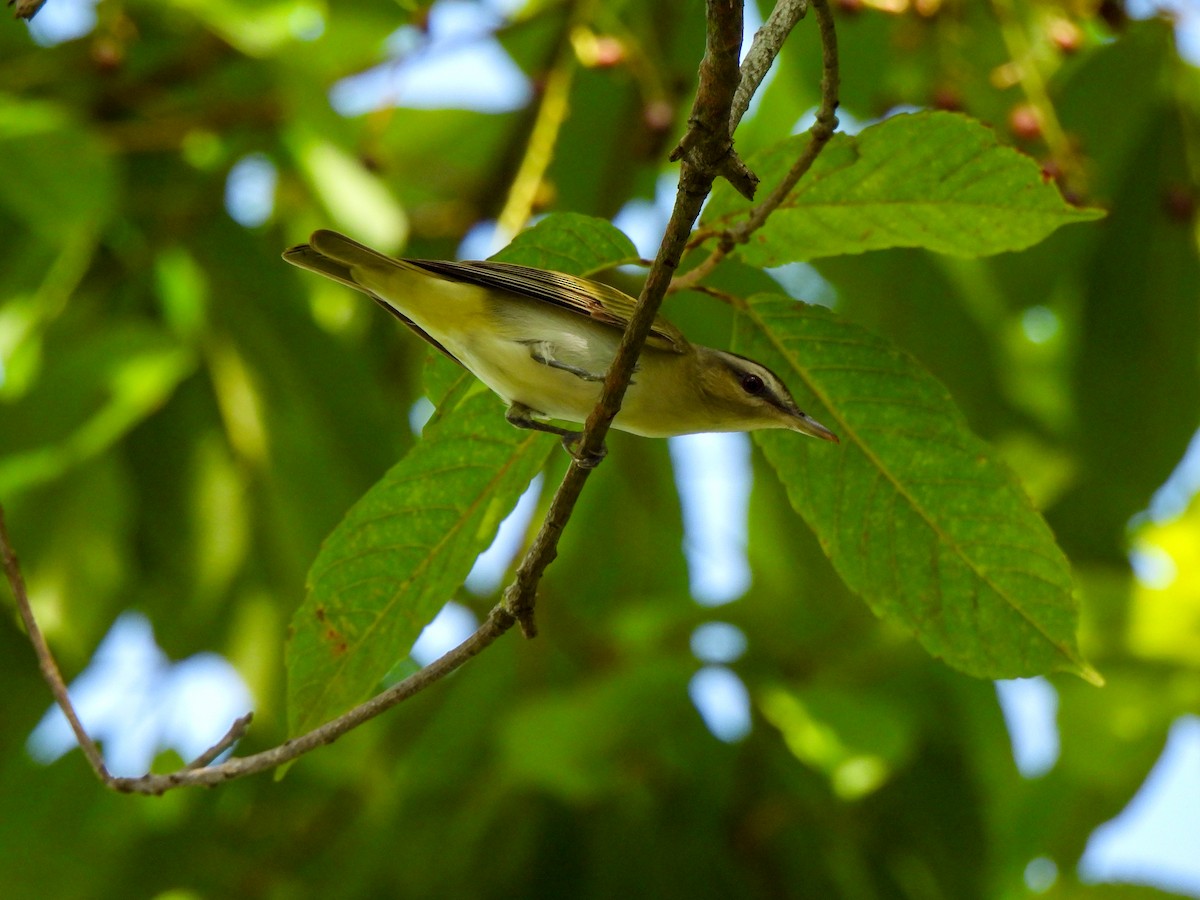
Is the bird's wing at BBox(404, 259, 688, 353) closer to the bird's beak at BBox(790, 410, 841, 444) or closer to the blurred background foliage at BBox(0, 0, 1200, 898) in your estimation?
the bird's beak at BBox(790, 410, 841, 444)

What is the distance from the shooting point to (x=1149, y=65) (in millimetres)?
3938

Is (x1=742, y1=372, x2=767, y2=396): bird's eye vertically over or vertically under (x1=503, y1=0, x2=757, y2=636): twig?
over

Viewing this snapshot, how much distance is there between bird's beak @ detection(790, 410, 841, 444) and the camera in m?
2.15

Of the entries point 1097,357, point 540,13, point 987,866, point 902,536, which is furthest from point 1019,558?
point 540,13

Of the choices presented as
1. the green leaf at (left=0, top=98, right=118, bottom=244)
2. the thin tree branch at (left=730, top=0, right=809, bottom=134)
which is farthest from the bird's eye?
the green leaf at (left=0, top=98, right=118, bottom=244)

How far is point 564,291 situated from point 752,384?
44 centimetres

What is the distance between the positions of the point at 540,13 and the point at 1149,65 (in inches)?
80.5

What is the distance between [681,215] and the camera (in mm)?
1688

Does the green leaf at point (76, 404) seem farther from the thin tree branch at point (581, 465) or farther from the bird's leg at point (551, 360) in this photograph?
the bird's leg at point (551, 360)

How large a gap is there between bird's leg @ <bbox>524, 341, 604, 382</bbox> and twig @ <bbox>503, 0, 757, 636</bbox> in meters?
0.57

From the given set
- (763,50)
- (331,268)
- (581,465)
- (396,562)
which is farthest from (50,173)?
(763,50)

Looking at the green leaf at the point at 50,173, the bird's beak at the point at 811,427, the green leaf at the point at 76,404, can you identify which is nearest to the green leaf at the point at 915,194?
the bird's beak at the point at 811,427

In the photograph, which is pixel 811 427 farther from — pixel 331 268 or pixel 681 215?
pixel 331 268

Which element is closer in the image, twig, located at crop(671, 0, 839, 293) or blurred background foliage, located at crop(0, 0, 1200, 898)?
twig, located at crop(671, 0, 839, 293)
